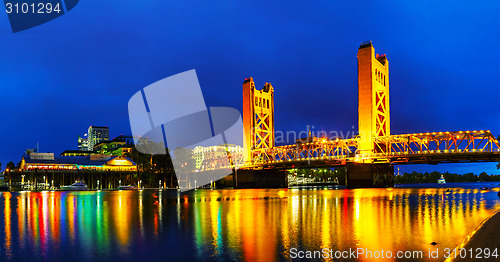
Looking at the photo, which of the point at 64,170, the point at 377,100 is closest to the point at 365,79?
the point at 377,100

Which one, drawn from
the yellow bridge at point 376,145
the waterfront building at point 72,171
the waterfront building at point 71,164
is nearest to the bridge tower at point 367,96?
the yellow bridge at point 376,145

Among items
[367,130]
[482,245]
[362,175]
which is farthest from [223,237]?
[367,130]

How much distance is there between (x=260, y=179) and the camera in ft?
483

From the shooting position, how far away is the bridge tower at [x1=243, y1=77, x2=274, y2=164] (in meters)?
150

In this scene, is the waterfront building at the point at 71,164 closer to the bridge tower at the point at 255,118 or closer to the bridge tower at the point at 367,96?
the bridge tower at the point at 255,118

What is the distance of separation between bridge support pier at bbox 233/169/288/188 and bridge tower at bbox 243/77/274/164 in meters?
4.49

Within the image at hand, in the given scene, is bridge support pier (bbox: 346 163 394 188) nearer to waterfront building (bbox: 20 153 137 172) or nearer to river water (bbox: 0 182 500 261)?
river water (bbox: 0 182 500 261)

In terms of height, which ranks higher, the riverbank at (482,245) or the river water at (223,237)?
the riverbank at (482,245)

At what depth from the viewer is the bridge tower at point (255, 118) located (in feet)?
492

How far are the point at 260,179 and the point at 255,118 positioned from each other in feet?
69.5

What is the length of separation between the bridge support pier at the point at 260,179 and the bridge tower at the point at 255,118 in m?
4.49

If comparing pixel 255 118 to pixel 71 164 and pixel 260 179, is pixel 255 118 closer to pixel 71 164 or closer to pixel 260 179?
pixel 260 179

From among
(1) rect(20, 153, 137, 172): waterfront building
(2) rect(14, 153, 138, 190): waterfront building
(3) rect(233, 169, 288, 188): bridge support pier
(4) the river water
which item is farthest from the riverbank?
(1) rect(20, 153, 137, 172): waterfront building

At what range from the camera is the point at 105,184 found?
550ft
